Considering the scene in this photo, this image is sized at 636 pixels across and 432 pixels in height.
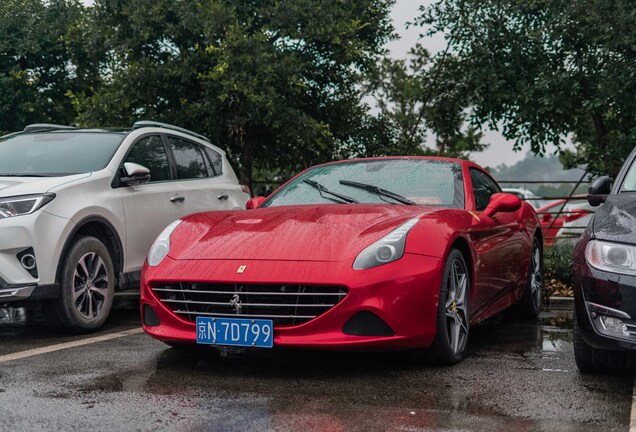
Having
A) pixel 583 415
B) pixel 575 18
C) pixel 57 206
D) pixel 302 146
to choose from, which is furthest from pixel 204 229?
pixel 302 146

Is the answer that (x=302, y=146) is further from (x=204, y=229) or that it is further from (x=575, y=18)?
(x=204, y=229)

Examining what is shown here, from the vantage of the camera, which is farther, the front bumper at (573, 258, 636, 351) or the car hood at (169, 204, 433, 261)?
the car hood at (169, 204, 433, 261)

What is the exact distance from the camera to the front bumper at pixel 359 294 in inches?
195

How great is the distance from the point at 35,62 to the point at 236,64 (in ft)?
17.6

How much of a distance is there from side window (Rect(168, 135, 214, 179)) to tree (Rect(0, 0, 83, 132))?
793 cm

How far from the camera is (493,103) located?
42.3 ft

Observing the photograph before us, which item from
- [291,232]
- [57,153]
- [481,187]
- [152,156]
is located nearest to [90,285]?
[57,153]

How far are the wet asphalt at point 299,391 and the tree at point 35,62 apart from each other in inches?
414

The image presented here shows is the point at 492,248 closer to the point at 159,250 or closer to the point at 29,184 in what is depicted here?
the point at 159,250

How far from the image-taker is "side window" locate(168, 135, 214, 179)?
28.1 ft

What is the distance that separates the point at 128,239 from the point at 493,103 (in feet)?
22.9

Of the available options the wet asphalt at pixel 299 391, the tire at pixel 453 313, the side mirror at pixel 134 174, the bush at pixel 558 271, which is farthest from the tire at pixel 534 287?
the side mirror at pixel 134 174

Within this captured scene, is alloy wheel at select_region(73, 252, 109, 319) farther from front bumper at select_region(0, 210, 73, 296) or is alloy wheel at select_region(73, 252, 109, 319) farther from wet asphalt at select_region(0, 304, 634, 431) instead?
wet asphalt at select_region(0, 304, 634, 431)

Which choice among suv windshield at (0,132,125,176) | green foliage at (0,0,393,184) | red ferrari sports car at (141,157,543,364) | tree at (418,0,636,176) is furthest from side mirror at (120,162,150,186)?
tree at (418,0,636,176)
